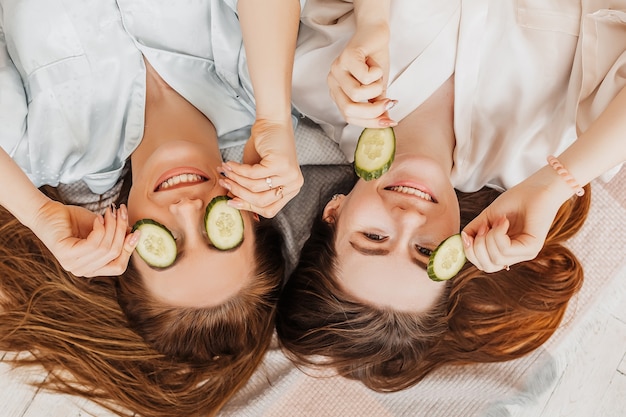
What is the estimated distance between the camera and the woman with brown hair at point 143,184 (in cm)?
158

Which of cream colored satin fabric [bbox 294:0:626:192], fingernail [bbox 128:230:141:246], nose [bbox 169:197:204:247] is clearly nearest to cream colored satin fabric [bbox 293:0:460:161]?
cream colored satin fabric [bbox 294:0:626:192]

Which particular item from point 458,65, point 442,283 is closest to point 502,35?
point 458,65

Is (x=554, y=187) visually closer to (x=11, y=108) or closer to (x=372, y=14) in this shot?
(x=372, y=14)

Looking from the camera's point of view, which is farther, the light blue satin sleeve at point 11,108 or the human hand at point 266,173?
the light blue satin sleeve at point 11,108

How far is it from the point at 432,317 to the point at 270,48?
3.02 ft

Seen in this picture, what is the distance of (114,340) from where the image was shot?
1991 mm

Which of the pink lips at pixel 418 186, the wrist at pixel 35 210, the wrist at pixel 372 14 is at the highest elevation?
the wrist at pixel 372 14

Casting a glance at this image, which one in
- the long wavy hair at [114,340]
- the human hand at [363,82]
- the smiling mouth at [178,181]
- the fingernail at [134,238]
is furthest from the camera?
the long wavy hair at [114,340]

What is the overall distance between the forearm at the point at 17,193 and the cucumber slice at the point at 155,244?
0.90ft

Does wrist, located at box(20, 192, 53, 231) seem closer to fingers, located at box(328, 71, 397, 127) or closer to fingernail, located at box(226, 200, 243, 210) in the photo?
fingernail, located at box(226, 200, 243, 210)

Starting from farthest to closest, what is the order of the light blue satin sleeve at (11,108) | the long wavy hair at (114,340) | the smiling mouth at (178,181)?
the long wavy hair at (114,340), the light blue satin sleeve at (11,108), the smiling mouth at (178,181)

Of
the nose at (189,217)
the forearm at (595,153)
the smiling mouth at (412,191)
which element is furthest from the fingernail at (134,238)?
the forearm at (595,153)

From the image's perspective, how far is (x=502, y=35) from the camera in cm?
183

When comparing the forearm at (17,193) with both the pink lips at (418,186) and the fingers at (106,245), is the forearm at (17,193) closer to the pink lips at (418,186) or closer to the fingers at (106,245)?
the fingers at (106,245)
